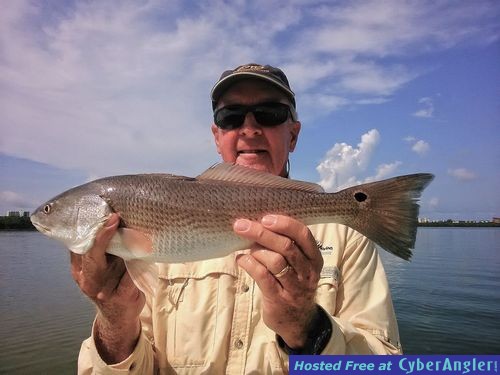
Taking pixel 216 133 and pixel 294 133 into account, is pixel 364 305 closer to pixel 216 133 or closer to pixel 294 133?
pixel 294 133

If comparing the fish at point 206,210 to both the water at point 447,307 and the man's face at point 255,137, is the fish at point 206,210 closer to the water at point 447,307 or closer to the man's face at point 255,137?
the man's face at point 255,137

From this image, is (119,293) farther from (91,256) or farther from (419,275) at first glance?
(419,275)

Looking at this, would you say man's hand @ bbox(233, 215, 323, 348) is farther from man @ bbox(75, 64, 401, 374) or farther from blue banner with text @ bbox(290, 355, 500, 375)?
blue banner with text @ bbox(290, 355, 500, 375)

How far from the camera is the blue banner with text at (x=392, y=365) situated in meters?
3.02

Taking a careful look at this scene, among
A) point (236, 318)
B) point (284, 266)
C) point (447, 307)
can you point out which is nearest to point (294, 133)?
point (236, 318)

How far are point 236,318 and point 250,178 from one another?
1.28 m

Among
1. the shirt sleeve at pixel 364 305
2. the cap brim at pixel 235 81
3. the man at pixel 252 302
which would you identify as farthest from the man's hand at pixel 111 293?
the cap brim at pixel 235 81

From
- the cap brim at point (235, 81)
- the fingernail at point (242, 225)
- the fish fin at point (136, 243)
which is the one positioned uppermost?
the cap brim at point (235, 81)

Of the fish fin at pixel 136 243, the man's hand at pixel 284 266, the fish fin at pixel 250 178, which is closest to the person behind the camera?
the man's hand at pixel 284 266

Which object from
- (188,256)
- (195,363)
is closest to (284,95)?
(188,256)

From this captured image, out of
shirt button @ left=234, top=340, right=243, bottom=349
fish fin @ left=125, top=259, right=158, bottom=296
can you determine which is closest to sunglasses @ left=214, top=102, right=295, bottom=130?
fish fin @ left=125, top=259, right=158, bottom=296

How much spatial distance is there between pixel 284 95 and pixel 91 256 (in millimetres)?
2913

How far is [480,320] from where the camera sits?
14680mm

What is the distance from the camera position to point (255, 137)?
449cm
